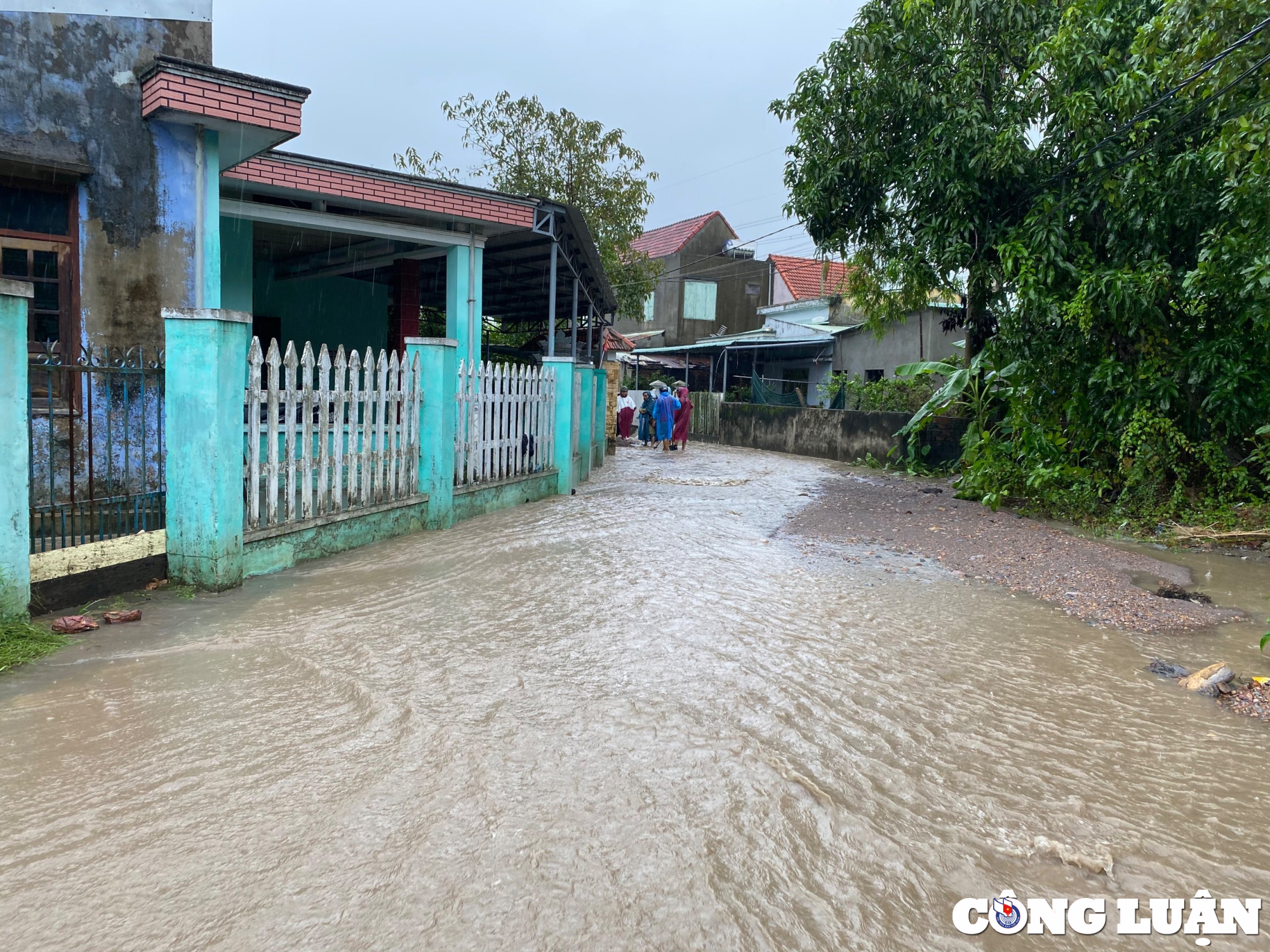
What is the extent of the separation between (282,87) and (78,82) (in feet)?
4.96

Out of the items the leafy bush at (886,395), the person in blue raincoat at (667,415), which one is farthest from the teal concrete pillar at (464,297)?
the person in blue raincoat at (667,415)

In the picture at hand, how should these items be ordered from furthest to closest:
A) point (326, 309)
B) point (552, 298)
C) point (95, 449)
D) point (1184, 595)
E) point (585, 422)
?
point (326, 309) < point (585, 422) < point (552, 298) < point (95, 449) < point (1184, 595)

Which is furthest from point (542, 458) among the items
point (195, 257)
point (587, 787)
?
point (587, 787)

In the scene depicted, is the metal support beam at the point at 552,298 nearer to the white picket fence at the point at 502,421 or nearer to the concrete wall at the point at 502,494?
the white picket fence at the point at 502,421

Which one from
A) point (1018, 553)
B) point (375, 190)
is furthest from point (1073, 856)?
point (375, 190)

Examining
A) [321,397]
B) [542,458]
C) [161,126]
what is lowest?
[542,458]

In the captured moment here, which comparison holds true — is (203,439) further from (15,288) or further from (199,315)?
(15,288)

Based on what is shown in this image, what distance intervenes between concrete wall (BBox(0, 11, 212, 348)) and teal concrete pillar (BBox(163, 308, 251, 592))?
2.04 metres

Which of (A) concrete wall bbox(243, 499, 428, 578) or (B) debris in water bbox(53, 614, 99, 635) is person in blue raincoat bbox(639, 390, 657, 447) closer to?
(A) concrete wall bbox(243, 499, 428, 578)

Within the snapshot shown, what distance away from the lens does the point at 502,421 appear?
9.46 metres

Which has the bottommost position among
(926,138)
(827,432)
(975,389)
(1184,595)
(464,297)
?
(1184,595)

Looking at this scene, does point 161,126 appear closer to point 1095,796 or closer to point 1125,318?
point 1095,796

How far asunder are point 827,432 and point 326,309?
11195 mm

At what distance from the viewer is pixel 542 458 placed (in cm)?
1081
